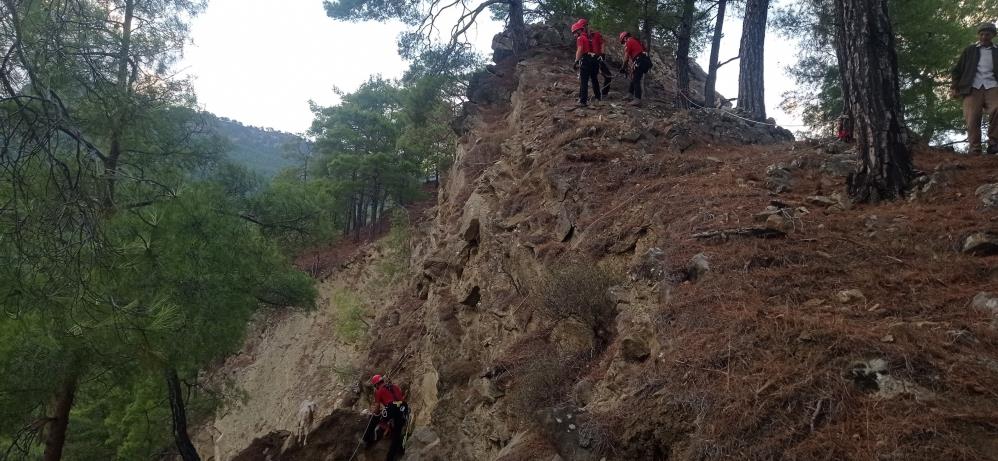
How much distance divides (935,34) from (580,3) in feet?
24.5

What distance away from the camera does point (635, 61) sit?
11.1 meters

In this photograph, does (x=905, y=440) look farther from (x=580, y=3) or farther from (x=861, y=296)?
(x=580, y=3)

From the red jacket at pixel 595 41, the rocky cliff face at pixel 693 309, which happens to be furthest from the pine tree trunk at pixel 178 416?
the red jacket at pixel 595 41

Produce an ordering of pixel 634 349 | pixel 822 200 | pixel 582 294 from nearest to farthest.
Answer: pixel 634 349, pixel 582 294, pixel 822 200

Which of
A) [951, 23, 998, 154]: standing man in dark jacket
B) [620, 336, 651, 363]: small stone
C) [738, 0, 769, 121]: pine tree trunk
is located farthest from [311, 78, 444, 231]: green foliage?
[620, 336, 651, 363]: small stone

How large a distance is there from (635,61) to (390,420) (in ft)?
25.4

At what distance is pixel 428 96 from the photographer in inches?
817

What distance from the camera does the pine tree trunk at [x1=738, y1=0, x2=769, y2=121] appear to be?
464 inches

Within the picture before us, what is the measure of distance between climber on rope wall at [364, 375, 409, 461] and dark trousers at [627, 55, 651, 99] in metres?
7.31

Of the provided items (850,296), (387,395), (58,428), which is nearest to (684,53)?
(387,395)

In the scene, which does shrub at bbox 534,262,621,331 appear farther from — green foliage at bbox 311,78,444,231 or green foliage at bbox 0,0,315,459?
green foliage at bbox 311,78,444,231

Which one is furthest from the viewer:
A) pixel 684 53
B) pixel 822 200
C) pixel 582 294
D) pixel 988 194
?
pixel 684 53

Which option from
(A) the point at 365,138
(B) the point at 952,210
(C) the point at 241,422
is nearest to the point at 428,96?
(A) the point at 365,138

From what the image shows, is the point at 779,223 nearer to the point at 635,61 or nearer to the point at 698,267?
the point at 698,267
